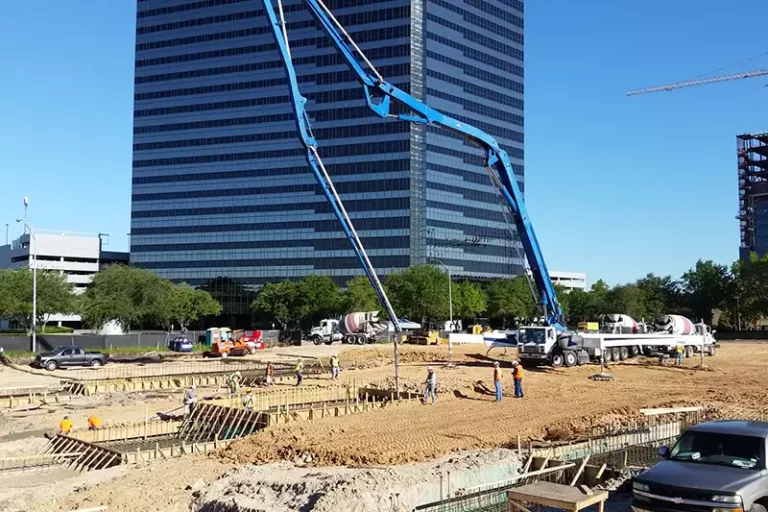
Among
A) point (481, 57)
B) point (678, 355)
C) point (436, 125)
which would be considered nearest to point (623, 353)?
point (678, 355)

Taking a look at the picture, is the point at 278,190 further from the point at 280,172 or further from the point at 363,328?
the point at 363,328

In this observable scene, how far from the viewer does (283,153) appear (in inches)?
4963

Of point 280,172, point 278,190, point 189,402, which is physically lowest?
point 189,402

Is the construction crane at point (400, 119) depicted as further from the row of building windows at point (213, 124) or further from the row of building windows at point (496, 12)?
the row of building windows at point (496, 12)

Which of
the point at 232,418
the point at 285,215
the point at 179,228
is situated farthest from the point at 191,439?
the point at 179,228

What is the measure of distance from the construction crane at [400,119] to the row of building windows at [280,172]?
7381 cm

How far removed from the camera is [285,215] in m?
126

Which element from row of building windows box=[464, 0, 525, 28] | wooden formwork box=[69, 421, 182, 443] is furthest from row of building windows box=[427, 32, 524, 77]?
wooden formwork box=[69, 421, 182, 443]

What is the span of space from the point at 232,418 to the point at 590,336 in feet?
78.8

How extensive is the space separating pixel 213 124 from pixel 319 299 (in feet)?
154

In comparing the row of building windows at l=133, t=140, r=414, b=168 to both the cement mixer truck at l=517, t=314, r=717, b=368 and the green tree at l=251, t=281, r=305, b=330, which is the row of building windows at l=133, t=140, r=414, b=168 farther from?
the cement mixer truck at l=517, t=314, r=717, b=368

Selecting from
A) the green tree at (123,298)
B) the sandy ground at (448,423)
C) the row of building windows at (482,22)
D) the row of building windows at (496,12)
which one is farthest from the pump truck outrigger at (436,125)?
the row of building windows at (496,12)

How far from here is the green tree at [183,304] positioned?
8288 centimetres

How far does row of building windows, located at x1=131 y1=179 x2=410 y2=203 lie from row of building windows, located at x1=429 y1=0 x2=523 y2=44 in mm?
31576
